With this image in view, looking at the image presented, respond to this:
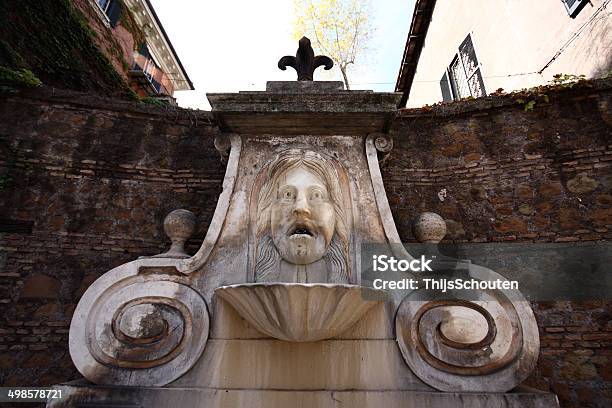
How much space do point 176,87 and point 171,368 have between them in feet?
49.7

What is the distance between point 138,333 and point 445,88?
971cm

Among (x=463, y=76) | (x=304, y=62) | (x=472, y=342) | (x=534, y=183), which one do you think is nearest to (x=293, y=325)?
(x=472, y=342)

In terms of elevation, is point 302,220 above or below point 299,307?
above

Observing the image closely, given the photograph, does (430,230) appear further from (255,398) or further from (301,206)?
(255,398)

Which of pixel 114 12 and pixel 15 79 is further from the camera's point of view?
pixel 114 12

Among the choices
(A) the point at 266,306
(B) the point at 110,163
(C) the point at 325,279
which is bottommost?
(A) the point at 266,306

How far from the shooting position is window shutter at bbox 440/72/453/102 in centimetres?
925

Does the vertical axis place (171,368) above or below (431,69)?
below

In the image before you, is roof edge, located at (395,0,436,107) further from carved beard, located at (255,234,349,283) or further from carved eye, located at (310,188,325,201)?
carved beard, located at (255,234,349,283)

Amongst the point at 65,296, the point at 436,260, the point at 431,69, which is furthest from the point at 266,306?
the point at 431,69

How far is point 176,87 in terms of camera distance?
15055 mm

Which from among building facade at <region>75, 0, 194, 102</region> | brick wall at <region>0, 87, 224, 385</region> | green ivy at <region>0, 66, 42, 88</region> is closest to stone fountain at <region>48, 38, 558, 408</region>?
brick wall at <region>0, 87, 224, 385</region>

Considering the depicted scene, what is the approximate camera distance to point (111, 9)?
33.5 ft

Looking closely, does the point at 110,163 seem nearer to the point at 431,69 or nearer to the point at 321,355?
the point at 321,355
